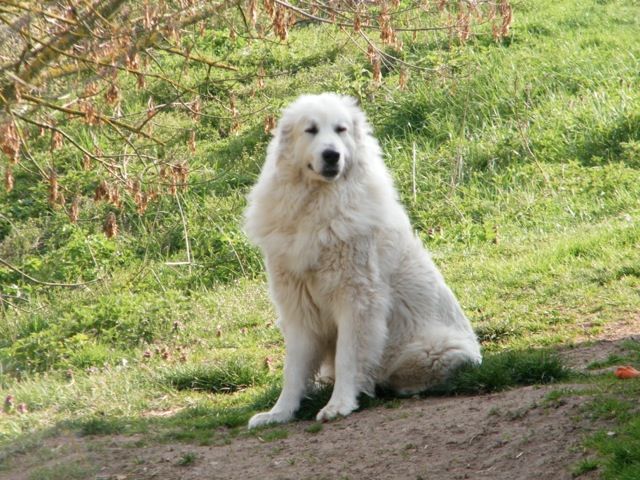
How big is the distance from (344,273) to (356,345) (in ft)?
1.39

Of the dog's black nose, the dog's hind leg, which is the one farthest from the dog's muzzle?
the dog's hind leg

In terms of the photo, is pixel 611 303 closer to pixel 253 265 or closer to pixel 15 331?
pixel 253 265

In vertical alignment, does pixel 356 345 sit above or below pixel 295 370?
above

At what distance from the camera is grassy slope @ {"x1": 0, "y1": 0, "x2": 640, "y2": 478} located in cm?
704

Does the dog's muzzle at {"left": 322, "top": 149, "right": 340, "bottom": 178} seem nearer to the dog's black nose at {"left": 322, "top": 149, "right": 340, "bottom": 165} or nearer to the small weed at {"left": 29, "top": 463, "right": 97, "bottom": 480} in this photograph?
the dog's black nose at {"left": 322, "top": 149, "right": 340, "bottom": 165}

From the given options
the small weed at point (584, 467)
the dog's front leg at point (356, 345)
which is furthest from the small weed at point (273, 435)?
the small weed at point (584, 467)

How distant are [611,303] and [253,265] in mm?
3816

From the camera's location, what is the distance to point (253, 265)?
989 cm

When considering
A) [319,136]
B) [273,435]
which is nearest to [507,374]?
[273,435]

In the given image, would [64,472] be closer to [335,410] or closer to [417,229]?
[335,410]

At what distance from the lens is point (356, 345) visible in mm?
5762

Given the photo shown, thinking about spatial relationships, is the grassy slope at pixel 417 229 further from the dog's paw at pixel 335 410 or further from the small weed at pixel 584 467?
the dog's paw at pixel 335 410

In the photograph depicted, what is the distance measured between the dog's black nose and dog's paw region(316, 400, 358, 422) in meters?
1.39

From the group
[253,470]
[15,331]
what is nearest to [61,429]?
[253,470]
